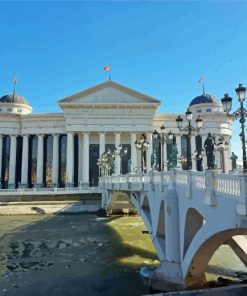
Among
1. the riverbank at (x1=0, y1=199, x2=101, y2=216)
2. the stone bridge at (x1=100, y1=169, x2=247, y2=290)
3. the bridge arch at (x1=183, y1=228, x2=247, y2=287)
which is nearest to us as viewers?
the stone bridge at (x1=100, y1=169, x2=247, y2=290)

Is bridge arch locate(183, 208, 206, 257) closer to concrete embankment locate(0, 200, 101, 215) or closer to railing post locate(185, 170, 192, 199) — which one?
railing post locate(185, 170, 192, 199)

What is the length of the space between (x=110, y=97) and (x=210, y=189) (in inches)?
2309

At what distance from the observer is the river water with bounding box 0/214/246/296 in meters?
17.2

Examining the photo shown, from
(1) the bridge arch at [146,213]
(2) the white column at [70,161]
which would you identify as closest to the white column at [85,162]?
(2) the white column at [70,161]

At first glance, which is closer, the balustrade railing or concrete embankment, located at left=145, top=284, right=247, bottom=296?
the balustrade railing

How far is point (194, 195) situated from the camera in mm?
12492

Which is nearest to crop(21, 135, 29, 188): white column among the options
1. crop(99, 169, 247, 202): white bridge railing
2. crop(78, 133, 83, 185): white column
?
crop(78, 133, 83, 185): white column

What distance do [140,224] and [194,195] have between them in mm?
26503

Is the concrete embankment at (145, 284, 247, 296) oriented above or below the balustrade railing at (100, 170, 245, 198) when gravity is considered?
below

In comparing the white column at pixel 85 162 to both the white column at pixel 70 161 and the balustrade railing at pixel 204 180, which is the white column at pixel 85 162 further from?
the balustrade railing at pixel 204 180

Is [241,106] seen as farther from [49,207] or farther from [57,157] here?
[57,157]

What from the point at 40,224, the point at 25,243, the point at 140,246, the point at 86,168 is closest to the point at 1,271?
the point at 25,243

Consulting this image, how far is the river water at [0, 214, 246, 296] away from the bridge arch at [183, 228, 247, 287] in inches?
111

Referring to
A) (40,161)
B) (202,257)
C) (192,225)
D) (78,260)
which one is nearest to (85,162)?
(40,161)
